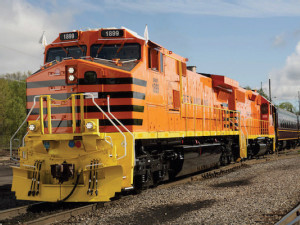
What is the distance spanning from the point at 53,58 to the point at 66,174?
3.03 metres

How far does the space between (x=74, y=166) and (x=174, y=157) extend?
3.51 metres

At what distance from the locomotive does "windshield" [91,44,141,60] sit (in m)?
0.02

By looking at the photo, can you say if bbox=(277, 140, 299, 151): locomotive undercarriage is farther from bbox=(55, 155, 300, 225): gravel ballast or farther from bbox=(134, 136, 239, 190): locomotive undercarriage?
bbox=(55, 155, 300, 225): gravel ballast

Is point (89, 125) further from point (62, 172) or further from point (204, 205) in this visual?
point (204, 205)

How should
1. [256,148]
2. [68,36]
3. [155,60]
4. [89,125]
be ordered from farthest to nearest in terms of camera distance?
1. [256,148]
2. [155,60]
3. [68,36]
4. [89,125]

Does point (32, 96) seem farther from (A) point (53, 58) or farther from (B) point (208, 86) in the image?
(B) point (208, 86)

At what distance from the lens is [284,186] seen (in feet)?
28.8

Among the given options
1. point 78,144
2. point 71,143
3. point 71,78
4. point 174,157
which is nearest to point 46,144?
point 71,143

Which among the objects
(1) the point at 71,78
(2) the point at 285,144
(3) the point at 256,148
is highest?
(1) the point at 71,78

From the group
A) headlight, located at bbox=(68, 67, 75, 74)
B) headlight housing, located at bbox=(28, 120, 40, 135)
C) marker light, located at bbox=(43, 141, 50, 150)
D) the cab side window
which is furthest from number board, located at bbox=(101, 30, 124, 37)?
marker light, located at bbox=(43, 141, 50, 150)

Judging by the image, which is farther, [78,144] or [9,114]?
[9,114]

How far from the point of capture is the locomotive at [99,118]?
22.1 feet

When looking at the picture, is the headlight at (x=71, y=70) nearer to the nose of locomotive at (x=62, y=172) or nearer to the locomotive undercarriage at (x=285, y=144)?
the nose of locomotive at (x=62, y=172)

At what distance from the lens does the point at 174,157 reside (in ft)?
31.6
